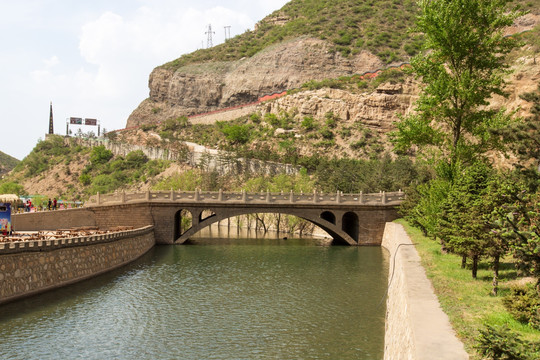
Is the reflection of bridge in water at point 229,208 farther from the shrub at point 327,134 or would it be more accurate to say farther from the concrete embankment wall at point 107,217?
the shrub at point 327,134

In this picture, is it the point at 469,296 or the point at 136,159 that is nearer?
the point at 469,296

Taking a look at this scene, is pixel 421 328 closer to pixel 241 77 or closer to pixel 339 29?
pixel 241 77

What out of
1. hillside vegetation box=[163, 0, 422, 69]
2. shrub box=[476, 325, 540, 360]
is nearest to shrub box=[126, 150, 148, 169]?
hillside vegetation box=[163, 0, 422, 69]

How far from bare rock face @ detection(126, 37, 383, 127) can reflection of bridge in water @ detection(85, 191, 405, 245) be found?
77678 millimetres

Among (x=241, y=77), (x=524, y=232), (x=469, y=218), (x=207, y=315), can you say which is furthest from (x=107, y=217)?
(x=241, y=77)

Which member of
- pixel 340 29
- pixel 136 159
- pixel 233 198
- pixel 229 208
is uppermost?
pixel 340 29

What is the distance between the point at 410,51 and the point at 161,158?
71091mm

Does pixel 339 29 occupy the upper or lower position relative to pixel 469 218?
upper

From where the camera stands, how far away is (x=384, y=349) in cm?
2022

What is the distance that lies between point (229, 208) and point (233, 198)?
128 centimetres

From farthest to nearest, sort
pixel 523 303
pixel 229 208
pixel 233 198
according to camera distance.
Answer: pixel 233 198 < pixel 229 208 < pixel 523 303

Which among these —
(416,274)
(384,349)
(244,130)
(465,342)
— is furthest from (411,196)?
(244,130)

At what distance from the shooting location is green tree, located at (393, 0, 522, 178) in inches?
1112

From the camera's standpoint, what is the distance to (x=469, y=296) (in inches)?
698
